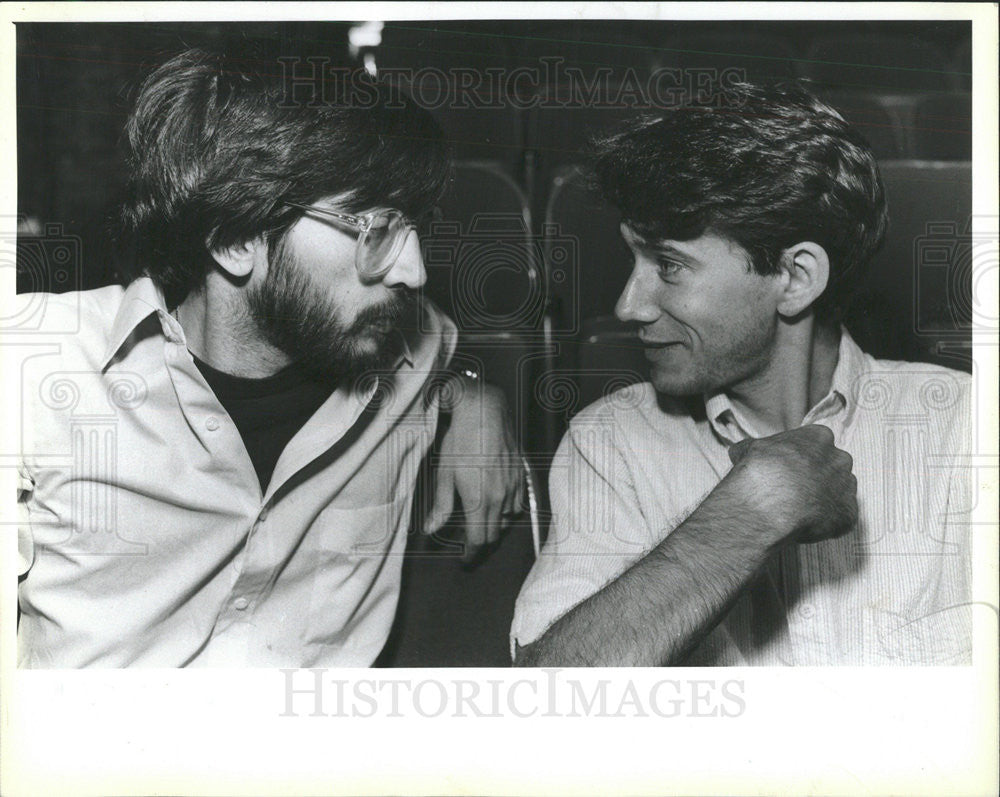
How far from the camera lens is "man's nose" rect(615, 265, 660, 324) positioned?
2301mm

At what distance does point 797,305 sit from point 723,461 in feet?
1.24

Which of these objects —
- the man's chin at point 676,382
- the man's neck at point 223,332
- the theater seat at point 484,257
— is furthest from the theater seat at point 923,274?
the man's neck at point 223,332

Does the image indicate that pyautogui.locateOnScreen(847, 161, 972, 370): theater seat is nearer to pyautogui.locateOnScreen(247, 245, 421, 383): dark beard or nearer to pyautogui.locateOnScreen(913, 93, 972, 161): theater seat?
pyautogui.locateOnScreen(913, 93, 972, 161): theater seat

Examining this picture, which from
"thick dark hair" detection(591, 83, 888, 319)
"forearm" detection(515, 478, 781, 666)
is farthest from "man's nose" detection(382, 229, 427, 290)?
"forearm" detection(515, 478, 781, 666)

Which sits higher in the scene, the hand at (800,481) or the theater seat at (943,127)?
the theater seat at (943,127)

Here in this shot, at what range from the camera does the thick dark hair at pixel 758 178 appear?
7.46 ft

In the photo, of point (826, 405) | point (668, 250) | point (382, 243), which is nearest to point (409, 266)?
point (382, 243)

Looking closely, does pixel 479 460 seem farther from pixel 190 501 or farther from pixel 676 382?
pixel 190 501

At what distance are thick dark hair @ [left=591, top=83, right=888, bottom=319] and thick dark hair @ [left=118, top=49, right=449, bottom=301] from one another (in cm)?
43

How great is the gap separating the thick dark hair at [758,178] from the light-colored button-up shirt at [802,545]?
24cm

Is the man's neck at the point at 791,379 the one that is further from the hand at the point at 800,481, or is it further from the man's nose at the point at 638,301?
the man's nose at the point at 638,301

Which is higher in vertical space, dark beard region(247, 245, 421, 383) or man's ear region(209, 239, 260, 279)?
man's ear region(209, 239, 260, 279)

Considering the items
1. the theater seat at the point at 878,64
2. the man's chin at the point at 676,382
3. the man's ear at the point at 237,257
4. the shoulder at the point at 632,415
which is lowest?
the shoulder at the point at 632,415

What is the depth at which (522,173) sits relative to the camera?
2.32 m
